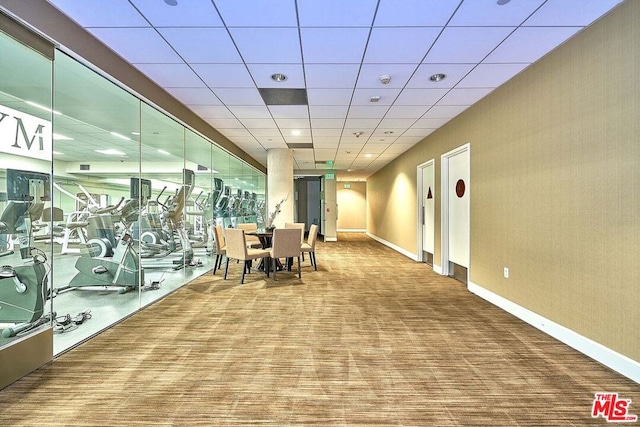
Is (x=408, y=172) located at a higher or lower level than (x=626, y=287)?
higher

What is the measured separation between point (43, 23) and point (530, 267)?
17.0 ft

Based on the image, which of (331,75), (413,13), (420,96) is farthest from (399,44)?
(420,96)

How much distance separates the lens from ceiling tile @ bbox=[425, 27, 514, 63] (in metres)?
2.69

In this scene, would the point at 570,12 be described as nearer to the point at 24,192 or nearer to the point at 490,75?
the point at 490,75

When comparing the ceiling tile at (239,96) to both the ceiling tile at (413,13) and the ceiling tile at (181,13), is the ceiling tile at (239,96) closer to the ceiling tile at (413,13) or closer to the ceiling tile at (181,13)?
the ceiling tile at (181,13)

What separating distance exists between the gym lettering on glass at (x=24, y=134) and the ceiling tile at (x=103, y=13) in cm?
94

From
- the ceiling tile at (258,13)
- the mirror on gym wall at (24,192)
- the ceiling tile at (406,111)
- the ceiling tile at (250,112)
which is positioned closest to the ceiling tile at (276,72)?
the ceiling tile at (258,13)

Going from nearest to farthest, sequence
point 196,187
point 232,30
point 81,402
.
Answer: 1. point 81,402
2. point 232,30
3. point 196,187

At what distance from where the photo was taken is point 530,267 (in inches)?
133

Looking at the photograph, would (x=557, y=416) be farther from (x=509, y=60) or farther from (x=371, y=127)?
(x=371, y=127)

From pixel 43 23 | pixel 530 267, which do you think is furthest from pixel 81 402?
pixel 530 267

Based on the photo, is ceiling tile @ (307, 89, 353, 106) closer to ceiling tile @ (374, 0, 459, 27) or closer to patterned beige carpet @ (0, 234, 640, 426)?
ceiling tile @ (374, 0, 459, 27)

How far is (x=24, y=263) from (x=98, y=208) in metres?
1.64

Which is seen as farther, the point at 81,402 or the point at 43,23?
the point at 43,23
